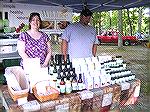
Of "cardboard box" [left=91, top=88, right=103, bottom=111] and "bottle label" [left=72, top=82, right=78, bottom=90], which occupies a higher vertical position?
"bottle label" [left=72, top=82, right=78, bottom=90]

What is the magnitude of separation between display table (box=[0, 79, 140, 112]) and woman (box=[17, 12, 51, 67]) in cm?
60

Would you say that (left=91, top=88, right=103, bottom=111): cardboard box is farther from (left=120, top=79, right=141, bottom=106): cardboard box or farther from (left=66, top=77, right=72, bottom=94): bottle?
(left=120, top=79, right=141, bottom=106): cardboard box

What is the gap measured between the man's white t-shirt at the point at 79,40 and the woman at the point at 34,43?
2.35ft

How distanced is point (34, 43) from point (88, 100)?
1.05 metres

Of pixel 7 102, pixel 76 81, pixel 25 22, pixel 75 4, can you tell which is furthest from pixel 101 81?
pixel 75 4

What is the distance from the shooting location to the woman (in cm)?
282

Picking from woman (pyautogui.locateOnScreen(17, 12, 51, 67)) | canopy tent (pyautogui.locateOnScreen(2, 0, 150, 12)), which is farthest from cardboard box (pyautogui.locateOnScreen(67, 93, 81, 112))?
canopy tent (pyautogui.locateOnScreen(2, 0, 150, 12))

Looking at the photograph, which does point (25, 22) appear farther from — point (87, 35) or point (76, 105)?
point (76, 105)

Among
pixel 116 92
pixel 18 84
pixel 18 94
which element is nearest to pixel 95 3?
pixel 116 92

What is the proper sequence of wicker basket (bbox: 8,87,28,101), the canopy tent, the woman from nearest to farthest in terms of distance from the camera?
wicker basket (bbox: 8,87,28,101) < the woman < the canopy tent

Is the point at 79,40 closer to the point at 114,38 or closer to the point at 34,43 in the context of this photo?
the point at 34,43

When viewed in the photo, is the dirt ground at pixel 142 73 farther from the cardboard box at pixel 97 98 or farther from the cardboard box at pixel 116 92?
the cardboard box at pixel 97 98

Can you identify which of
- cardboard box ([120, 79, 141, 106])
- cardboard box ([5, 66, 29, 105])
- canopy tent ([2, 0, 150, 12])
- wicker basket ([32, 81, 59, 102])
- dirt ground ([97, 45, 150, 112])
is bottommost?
dirt ground ([97, 45, 150, 112])

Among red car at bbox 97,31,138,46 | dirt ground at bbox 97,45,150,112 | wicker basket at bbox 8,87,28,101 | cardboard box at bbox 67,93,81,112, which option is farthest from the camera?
red car at bbox 97,31,138,46
